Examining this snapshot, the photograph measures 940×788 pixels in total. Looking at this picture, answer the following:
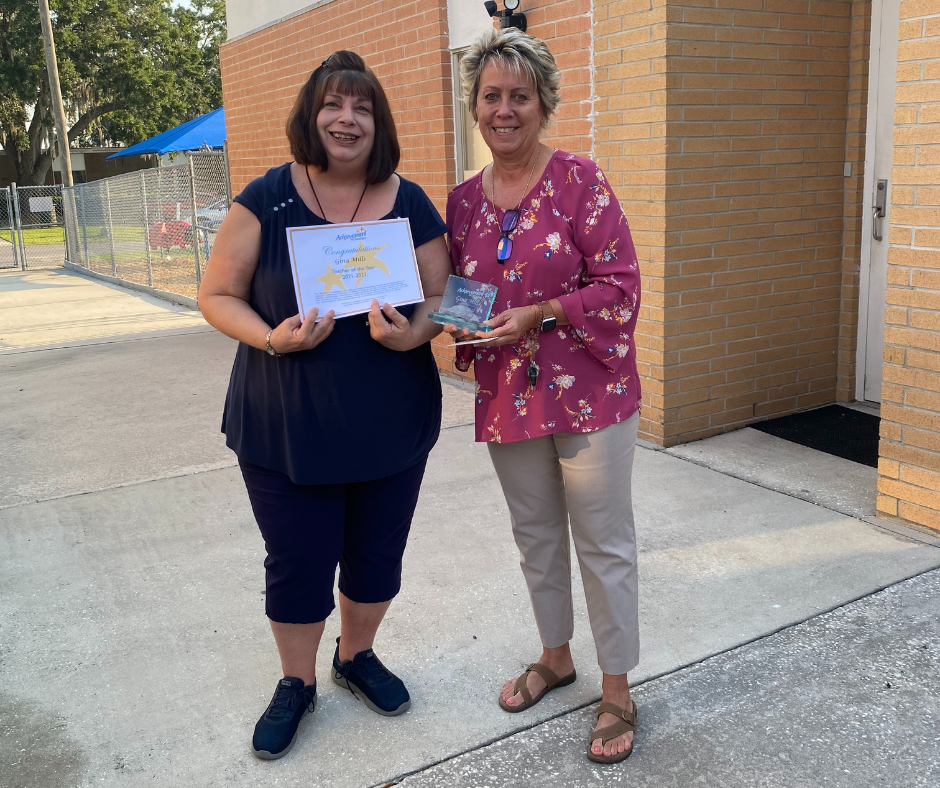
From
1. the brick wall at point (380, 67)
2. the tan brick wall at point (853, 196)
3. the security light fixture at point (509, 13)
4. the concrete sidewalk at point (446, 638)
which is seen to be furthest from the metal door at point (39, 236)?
the tan brick wall at point (853, 196)

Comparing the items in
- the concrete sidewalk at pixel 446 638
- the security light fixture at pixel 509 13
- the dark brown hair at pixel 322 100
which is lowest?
the concrete sidewalk at pixel 446 638

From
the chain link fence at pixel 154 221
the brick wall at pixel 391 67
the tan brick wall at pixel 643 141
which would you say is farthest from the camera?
the chain link fence at pixel 154 221

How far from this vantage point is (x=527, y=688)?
297 centimetres

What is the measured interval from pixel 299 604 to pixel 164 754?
587mm

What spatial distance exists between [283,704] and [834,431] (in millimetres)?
3984

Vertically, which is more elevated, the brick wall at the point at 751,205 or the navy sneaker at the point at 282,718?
the brick wall at the point at 751,205

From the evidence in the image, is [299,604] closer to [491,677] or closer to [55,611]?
[491,677]

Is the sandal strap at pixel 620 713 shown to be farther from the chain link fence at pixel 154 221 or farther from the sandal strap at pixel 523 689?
the chain link fence at pixel 154 221

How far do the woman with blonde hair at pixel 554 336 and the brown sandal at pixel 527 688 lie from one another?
0.26 metres

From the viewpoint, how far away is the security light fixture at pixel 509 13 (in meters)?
6.00

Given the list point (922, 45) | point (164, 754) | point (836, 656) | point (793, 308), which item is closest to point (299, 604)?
point (164, 754)

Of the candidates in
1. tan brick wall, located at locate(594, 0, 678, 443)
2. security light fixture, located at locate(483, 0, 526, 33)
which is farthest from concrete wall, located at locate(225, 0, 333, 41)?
tan brick wall, located at locate(594, 0, 678, 443)

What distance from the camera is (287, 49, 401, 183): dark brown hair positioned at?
2.56 metres

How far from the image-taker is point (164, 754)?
9.14 ft
